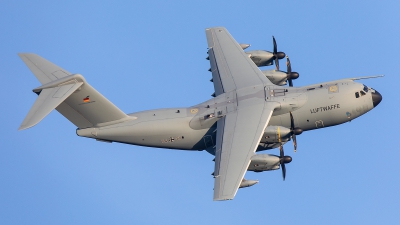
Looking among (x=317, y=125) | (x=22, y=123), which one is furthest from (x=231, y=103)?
(x=22, y=123)

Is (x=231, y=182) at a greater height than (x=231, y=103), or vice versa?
(x=231, y=103)

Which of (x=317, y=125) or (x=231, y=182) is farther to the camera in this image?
(x=317, y=125)

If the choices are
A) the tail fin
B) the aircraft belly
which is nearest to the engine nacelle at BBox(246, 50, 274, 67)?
the aircraft belly

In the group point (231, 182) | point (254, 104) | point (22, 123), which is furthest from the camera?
point (254, 104)

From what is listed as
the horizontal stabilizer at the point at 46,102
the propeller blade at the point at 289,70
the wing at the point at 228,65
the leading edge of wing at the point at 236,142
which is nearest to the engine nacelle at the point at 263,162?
the leading edge of wing at the point at 236,142

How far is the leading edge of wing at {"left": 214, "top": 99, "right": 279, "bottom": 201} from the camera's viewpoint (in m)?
72.9

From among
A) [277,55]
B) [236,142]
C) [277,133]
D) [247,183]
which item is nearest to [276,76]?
[277,55]

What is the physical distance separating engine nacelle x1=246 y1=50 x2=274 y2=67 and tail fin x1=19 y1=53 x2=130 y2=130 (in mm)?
12200

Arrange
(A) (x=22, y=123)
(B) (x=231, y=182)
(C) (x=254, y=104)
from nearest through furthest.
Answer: (A) (x=22, y=123) < (B) (x=231, y=182) < (C) (x=254, y=104)

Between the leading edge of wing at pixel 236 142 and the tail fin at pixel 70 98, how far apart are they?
818 cm

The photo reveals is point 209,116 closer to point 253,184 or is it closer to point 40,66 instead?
point 253,184

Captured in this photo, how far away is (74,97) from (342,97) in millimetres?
20108

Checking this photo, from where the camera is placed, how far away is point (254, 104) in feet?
257

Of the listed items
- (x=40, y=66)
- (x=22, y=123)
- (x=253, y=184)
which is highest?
(x=40, y=66)
